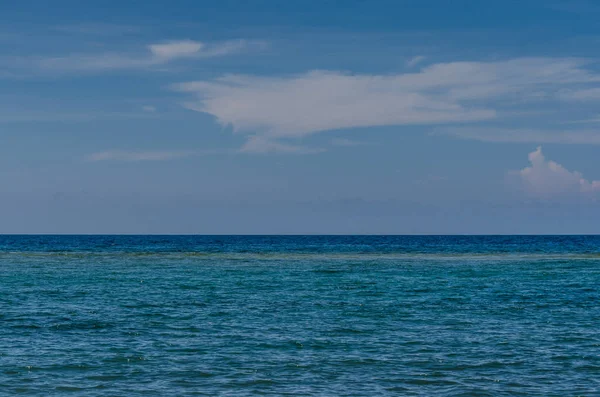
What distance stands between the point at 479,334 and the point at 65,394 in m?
15.9

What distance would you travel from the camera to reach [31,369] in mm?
21484

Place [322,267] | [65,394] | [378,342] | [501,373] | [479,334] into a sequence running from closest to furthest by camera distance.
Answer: [65,394] → [501,373] → [378,342] → [479,334] → [322,267]

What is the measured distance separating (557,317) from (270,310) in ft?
43.8

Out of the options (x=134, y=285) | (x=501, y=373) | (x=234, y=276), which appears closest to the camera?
(x=501, y=373)

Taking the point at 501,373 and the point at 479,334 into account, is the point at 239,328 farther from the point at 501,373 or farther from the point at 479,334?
the point at 501,373

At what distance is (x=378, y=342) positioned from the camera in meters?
25.7

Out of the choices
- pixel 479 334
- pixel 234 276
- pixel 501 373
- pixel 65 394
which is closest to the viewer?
pixel 65 394

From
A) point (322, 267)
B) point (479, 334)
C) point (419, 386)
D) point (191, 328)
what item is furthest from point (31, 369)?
point (322, 267)

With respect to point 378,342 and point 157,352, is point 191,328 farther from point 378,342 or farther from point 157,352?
point 378,342

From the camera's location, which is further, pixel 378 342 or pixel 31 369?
pixel 378 342

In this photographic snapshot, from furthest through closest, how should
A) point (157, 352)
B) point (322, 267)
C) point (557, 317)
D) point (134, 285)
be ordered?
1. point (322, 267)
2. point (134, 285)
3. point (557, 317)
4. point (157, 352)

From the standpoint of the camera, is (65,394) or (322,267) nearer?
(65,394)

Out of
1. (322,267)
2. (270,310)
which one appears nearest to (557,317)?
(270,310)

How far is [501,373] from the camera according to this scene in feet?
69.4
